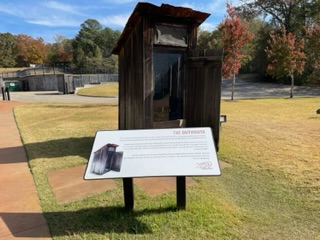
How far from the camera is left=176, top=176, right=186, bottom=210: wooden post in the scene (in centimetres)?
308

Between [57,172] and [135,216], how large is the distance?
2.13 m

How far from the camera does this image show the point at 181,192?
3.16 metres

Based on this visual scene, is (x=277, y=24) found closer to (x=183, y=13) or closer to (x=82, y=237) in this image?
(x=183, y=13)

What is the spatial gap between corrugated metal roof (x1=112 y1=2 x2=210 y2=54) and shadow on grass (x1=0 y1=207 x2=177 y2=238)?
3.34m

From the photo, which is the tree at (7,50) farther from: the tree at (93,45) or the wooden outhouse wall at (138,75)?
the wooden outhouse wall at (138,75)

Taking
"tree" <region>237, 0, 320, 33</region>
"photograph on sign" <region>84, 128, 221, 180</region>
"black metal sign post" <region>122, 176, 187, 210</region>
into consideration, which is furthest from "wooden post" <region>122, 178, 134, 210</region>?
"tree" <region>237, 0, 320, 33</region>

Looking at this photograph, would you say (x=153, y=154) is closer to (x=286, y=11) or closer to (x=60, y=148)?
(x=60, y=148)

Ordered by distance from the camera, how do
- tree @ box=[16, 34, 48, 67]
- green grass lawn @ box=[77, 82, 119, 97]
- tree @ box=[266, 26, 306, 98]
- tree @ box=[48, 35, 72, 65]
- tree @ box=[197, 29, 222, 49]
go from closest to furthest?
tree @ box=[266, 26, 306, 98], green grass lawn @ box=[77, 82, 119, 97], tree @ box=[197, 29, 222, 49], tree @ box=[16, 34, 48, 67], tree @ box=[48, 35, 72, 65]

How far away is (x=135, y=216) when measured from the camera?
3.07 meters

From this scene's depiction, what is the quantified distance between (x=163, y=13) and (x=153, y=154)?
2992mm

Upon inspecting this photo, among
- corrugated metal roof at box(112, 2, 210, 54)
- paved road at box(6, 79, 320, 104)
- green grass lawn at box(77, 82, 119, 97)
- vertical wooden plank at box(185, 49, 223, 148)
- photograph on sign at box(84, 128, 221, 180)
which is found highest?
corrugated metal roof at box(112, 2, 210, 54)

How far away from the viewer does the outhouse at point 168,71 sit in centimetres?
477

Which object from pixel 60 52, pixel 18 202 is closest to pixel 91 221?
pixel 18 202

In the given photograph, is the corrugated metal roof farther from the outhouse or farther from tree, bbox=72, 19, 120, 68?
tree, bbox=72, 19, 120, 68
